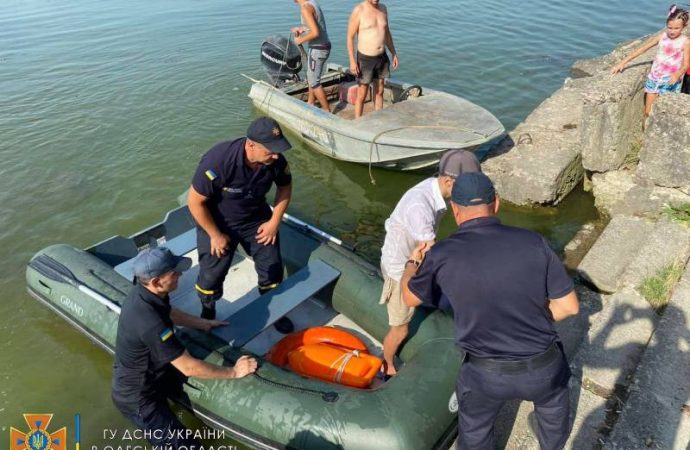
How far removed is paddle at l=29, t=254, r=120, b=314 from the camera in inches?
174

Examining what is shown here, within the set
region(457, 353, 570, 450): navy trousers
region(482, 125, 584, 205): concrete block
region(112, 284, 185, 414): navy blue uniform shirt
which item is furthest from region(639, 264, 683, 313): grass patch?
region(112, 284, 185, 414): navy blue uniform shirt

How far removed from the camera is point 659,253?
4.42 m

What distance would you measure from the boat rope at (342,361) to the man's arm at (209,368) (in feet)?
2.39

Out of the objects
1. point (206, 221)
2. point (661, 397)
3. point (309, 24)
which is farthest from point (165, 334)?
point (309, 24)

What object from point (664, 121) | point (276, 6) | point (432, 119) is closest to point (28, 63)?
point (276, 6)

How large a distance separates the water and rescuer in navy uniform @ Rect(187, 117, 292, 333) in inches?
70.1

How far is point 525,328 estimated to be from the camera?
2330 millimetres

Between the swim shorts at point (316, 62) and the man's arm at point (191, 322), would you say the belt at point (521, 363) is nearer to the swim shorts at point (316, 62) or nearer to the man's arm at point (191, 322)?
the man's arm at point (191, 322)

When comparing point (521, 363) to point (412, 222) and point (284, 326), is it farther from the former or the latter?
point (284, 326)

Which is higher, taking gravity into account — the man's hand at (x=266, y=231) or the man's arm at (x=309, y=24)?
the man's arm at (x=309, y=24)

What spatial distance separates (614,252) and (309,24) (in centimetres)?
556

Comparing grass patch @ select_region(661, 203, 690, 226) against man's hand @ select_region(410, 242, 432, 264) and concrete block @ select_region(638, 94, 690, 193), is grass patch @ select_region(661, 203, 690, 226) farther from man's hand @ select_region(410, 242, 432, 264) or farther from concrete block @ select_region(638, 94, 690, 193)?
man's hand @ select_region(410, 242, 432, 264)

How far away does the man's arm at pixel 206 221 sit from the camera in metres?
3.87

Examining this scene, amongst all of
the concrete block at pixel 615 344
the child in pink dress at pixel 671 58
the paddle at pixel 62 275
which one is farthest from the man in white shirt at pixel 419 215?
the child in pink dress at pixel 671 58
